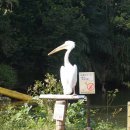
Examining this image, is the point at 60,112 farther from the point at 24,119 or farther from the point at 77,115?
the point at 77,115

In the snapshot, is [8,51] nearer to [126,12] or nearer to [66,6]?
[66,6]

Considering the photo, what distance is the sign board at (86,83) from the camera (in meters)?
7.94

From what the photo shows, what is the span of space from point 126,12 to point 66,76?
20.4m

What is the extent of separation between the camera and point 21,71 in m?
22.2

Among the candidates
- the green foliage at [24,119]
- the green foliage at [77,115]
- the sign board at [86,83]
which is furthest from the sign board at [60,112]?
the green foliage at [77,115]

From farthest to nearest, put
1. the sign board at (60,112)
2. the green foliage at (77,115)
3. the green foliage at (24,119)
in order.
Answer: the green foliage at (77,115) → the green foliage at (24,119) → the sign board at (60,112)

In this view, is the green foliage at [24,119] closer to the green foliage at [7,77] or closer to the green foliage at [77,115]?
the green foliage at [77,115]

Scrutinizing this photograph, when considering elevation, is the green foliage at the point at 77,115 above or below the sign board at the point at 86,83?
below

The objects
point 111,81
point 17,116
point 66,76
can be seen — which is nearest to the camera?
point 66,76

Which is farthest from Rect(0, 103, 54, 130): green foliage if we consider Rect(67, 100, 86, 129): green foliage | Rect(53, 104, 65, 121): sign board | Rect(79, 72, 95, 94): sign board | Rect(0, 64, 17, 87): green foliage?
Rect(0, 64, 17, 87): green foliage

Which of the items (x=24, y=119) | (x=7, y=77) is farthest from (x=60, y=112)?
(x=7, y=77)

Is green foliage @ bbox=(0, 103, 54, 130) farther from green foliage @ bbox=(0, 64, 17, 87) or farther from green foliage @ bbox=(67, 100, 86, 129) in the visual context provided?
green foliage @ bbox=(0, 64, 17, 87)

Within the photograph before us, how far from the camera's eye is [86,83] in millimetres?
7992

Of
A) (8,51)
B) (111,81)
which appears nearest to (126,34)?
(111,81)
